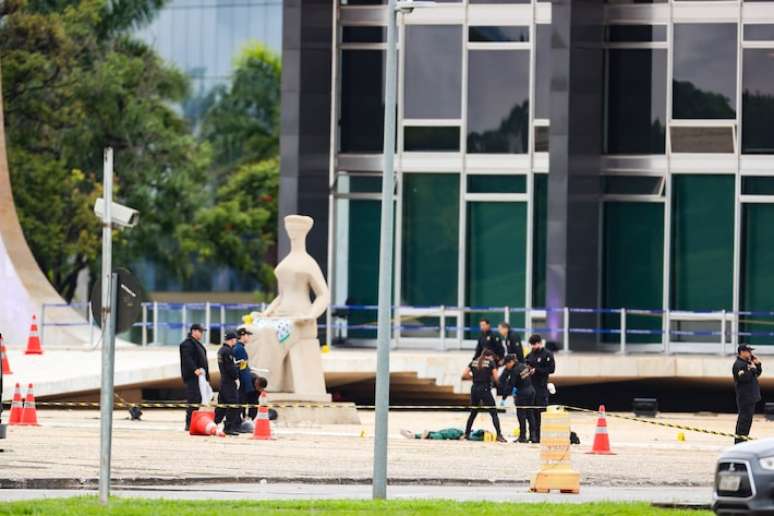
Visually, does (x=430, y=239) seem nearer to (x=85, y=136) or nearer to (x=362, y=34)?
(x=362, y=34)

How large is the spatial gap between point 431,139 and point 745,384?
16.7 m

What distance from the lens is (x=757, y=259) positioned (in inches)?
1702

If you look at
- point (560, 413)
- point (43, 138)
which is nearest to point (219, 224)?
point (43, 138)

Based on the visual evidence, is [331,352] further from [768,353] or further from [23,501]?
[23,501]

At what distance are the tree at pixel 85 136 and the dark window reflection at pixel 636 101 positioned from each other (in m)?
17.0

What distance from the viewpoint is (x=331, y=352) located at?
41594 mm

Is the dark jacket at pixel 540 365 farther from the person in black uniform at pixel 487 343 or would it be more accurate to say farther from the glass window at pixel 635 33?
the glass window at pixel 635 33

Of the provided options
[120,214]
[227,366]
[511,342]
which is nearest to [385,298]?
[120,214]

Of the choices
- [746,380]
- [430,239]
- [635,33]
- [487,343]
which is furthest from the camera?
[430,239]

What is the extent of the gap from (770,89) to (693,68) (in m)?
1.72

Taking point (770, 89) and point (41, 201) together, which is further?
point (41, 201)

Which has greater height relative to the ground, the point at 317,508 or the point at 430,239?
the point at 430,239

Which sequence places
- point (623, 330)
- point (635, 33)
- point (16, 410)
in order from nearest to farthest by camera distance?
point (16, 410) → point (623, 330) → point (635, 33)

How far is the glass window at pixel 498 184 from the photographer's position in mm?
44094
